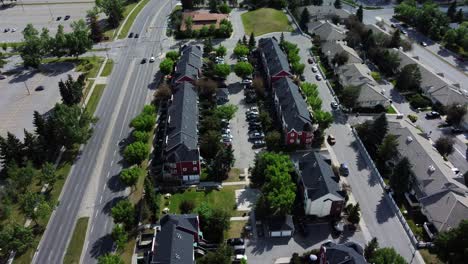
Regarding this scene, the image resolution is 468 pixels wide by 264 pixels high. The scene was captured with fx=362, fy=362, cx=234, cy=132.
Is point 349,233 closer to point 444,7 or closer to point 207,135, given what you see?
point 207,135

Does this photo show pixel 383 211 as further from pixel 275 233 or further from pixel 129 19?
pixel 129 19

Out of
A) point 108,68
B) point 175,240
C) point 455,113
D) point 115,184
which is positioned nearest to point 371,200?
point 455,113

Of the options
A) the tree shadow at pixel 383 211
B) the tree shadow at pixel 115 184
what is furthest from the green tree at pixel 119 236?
the tree shadow at pixel 383 211

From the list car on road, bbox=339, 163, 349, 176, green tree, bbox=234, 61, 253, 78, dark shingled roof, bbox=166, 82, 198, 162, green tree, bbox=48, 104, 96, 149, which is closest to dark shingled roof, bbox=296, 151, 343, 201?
car on road, bbox=339, 163, 349, 176

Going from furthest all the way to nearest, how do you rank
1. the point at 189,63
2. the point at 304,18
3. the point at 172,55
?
the point at 304,18, the point at 172,55, the point at 189,63

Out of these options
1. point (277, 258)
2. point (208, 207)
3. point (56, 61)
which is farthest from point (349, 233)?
point (56, 61)
